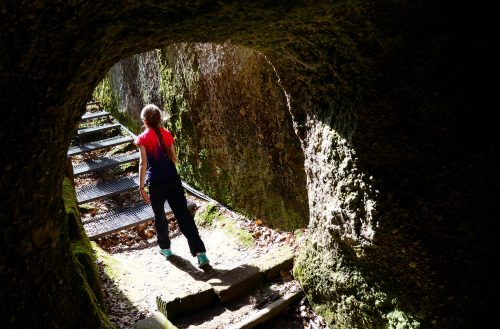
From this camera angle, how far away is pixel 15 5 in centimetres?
148

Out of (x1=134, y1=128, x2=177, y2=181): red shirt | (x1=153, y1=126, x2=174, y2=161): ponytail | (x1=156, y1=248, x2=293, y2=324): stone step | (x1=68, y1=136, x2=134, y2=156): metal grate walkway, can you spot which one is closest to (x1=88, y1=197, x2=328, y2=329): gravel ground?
(x1=156, y1=248, x2=293, y2=324): stone step

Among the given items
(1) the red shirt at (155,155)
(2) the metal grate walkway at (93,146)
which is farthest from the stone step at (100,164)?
(1) the red shirt at (155,155)

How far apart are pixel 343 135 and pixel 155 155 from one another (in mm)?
2495

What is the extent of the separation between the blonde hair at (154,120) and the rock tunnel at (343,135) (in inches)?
68.6

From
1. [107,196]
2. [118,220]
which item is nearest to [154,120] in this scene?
[118,220]

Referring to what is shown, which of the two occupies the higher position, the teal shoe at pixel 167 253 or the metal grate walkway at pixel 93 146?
the metal grate walkway at pixel 93 146

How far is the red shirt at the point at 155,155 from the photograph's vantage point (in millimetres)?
4887

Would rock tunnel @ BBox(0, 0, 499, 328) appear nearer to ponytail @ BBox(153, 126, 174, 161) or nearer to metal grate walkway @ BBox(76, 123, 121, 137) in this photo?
ponytail @ BBox(153, 126, 174, 161)

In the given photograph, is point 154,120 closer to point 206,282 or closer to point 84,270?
point 84,270

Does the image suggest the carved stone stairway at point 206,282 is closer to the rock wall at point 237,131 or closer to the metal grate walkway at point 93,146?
the rock wall at point 237,131

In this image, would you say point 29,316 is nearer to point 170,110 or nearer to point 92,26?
point 92,26

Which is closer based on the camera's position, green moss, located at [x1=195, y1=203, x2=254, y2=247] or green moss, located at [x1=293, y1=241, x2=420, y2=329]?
green moss, located at [x1=293, y1=241, x2=420, y2=329]

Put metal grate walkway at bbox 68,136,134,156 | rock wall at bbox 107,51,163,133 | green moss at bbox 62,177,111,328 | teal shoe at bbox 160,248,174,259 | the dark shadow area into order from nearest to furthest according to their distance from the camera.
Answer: green moss at bbox 62,177,111,328 → the dark shadow area → teal shoe at bbox 160,248,174,259 → metal grate walkway at bbox 68,136,134,156 → rock wall at bbox 107,51,163,133

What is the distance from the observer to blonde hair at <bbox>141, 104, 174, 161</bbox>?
477 centimetres
